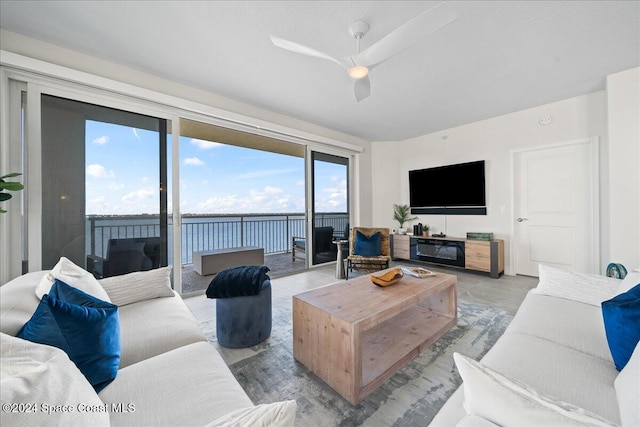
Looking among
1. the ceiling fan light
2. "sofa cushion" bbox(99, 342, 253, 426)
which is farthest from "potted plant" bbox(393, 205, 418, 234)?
"sofa cushion" bbox(99, 342, 253, 426)

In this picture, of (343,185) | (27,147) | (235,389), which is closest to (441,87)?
(343,185)

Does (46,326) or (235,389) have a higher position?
(46,326)

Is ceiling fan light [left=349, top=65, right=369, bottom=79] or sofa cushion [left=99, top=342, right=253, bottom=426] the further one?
ceiling fan light [left=349, top=65, right=369, bottom=79]

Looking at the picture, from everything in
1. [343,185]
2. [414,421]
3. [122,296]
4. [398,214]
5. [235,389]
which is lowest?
[414,421]

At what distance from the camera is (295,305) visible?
173 centimetres

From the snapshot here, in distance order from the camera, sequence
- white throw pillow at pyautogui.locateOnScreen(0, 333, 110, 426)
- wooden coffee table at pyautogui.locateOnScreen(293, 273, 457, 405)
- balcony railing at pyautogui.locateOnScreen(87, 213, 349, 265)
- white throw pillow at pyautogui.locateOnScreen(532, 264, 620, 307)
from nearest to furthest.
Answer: white throw pillow at pyautogui.locateOnScreen(0, 333, 110, 426), wooden coffee table at pyautogui.locateOnScreen(293, 273, 457, 405), white throw pillow at pyautogui.locateOnScreen(532, 264, 620, 307), balcony railing at pyautogui.locateOnScreen(87, 213, 349, 265)

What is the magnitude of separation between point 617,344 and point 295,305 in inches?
61.6

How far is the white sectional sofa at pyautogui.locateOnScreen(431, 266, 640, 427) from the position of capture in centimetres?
56

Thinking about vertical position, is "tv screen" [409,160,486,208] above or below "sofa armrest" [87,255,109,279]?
above

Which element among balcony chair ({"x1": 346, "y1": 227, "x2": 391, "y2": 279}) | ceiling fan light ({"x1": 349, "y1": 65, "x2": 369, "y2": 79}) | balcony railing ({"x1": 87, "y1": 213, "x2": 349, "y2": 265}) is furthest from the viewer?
balcony railing ({"x1": 87, "y1": 213, "x2": 349, "y2": 265})

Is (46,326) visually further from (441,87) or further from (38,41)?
(441,87)

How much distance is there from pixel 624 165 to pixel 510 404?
3761mm

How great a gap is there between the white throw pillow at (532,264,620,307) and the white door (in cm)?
238

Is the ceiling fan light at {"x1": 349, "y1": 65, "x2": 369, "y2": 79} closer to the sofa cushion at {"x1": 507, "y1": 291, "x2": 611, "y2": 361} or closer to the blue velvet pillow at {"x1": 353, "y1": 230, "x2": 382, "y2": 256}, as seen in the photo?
the sofa cushion at {"x1": 507, "y1": 291, "x2": 611, "y2": 361}
